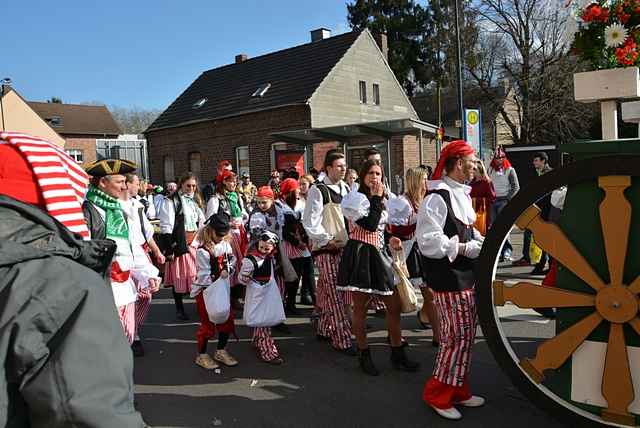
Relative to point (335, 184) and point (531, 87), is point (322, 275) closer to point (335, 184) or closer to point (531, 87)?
point (335, 184)

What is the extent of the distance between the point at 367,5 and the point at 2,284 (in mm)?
40177

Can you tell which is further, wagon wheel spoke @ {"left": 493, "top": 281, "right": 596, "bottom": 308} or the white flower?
the white flower

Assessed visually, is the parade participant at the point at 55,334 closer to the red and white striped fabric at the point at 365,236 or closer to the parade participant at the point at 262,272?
the red and white striped fabric at the point at 365,236

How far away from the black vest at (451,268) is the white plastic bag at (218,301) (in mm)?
1911

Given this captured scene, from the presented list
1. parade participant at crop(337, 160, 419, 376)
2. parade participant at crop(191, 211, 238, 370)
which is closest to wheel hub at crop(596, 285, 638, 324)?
parade participant at crop(337, 160, 419, 376)

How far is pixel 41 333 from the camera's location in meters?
1.23

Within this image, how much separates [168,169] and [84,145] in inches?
923

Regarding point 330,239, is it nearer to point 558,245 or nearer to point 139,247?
point 139,247

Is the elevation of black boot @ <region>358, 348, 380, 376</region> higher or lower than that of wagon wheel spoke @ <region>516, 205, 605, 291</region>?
lower

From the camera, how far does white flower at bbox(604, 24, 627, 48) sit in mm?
3086

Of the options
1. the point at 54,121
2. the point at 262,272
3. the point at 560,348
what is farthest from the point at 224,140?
the point at 54,121

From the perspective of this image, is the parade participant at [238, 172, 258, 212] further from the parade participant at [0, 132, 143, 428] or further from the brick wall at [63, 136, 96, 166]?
the brick wall at [63, 136, 96, 166]

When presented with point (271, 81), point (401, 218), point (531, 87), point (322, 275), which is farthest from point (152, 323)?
point (531, 87)

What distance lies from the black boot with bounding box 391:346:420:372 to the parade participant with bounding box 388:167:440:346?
58 centimetres
